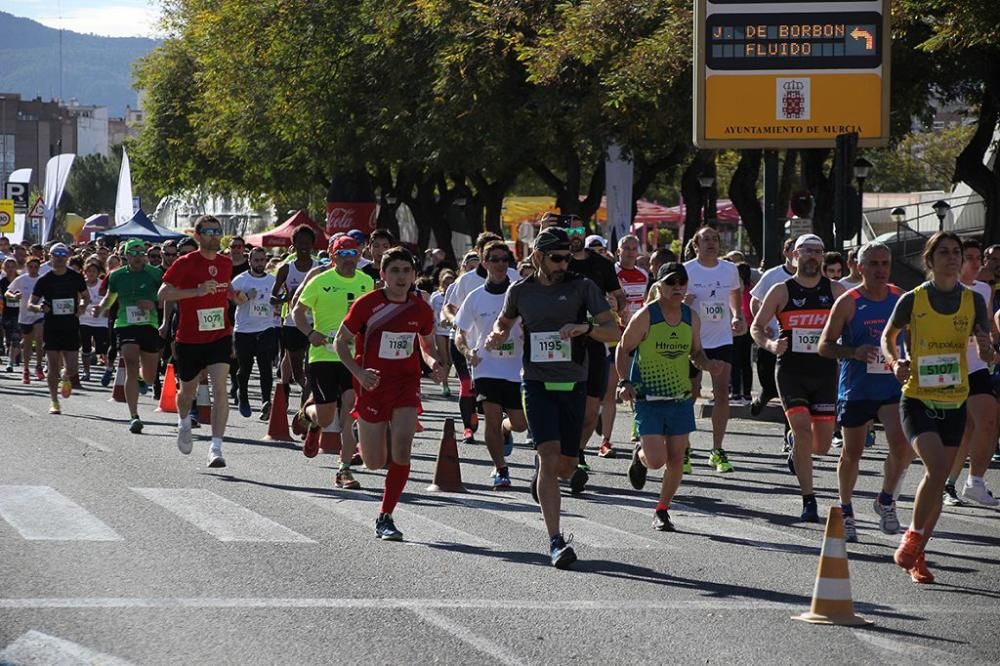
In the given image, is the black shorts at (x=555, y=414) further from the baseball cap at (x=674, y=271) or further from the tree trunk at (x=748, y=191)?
the tree trunk at (x=748, y=191)

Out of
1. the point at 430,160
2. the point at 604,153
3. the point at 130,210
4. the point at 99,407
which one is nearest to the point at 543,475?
the point at 99,407

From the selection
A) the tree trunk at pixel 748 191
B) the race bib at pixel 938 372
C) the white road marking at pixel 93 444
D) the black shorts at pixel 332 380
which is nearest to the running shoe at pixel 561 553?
the race bib at pixel 938 372

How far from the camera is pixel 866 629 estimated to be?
796 cm

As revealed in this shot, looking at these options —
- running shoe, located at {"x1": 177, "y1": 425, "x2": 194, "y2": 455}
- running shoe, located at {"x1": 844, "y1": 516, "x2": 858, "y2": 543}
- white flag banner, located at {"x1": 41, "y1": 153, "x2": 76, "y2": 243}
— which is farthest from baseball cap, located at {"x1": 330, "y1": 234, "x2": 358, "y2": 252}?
white flag banner, located at {"x1": 41, "y1": 153, "x2": 76, "y2": 243}

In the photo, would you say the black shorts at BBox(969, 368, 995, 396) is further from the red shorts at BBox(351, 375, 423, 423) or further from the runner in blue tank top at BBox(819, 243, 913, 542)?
the red shorts at BBox(351, 375, 423, 423)

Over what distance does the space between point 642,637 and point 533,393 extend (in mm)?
2566

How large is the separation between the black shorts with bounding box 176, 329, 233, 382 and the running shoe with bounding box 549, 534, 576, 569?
18.6 feet

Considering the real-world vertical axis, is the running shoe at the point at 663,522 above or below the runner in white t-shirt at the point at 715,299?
below

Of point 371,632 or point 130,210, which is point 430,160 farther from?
point 371,632

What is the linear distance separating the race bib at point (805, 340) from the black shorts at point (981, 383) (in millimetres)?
1210

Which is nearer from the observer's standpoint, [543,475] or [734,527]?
[543,475]

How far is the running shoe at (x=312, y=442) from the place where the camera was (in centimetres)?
1448

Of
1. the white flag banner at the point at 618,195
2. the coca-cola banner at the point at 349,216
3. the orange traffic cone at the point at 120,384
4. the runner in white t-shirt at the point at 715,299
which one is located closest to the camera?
the runner in white t-shirt at the point at 715,299

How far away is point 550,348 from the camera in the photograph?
32.8 feet
